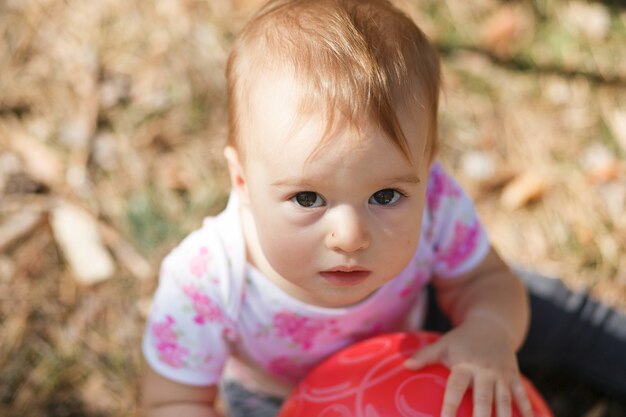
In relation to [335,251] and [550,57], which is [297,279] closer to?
[335,251]

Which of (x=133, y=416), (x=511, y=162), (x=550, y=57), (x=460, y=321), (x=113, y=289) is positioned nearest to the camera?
(x=460, y=321)

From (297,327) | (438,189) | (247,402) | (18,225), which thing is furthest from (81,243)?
(438,189)

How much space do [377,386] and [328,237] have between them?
344 millimetres

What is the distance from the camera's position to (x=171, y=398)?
5.86 feet

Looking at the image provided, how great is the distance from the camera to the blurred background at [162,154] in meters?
2.43

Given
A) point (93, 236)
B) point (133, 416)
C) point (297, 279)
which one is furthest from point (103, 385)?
point (297, 279)

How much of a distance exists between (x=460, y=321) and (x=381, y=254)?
1.72ft

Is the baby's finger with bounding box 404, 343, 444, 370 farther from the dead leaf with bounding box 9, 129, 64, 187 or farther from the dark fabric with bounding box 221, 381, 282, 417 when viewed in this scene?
the dead leaf with bounding box 9, 129, 64, 187

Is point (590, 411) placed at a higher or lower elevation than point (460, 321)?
lower

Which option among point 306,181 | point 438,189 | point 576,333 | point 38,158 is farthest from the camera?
point 38,158

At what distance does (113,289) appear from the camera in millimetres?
2529

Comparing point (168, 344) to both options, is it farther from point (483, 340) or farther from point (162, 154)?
point (162, 154)

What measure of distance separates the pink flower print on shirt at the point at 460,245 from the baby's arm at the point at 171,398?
61 cm

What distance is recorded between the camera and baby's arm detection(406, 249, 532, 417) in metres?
1.60
